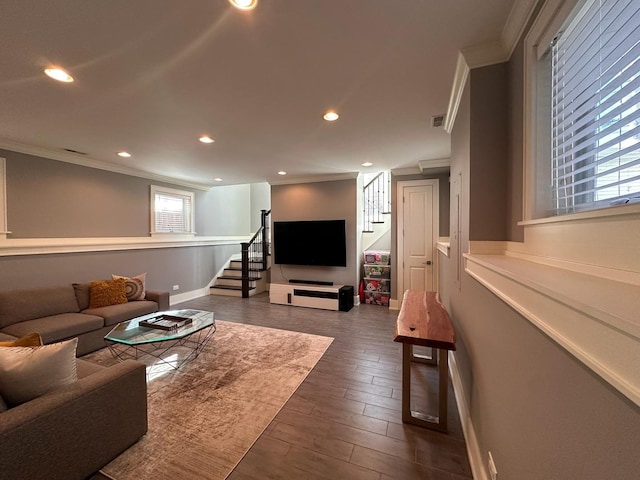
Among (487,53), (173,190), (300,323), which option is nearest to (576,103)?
(487,53)

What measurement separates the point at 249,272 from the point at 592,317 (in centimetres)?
619

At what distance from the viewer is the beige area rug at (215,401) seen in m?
1.55

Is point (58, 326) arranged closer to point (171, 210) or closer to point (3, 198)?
point (3, 198)

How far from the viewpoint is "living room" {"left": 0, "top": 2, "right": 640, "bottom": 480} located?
0.52 meters

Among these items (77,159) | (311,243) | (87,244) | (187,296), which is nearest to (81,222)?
(87,244)

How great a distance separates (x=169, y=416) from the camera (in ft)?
6.34

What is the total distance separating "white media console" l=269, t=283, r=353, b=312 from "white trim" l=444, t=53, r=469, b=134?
10.4ft

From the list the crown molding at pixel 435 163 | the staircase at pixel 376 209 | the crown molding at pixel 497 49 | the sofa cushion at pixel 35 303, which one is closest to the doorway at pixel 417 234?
the crown molding at pixel 435 163

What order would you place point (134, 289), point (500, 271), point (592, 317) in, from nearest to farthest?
1. point (592, 317)
2. point (500, 271)
3. point (134, 289)

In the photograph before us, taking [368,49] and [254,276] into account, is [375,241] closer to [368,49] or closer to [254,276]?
[254,276]

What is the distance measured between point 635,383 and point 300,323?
3913 mm

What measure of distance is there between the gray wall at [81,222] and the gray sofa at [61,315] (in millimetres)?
673

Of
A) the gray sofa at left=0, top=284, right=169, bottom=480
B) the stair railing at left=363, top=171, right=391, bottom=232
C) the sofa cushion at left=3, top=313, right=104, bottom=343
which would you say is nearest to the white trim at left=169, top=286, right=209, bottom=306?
the sofa cushion at left=3, top=313, right=104, bottom=343

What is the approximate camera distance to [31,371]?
4.42ft
